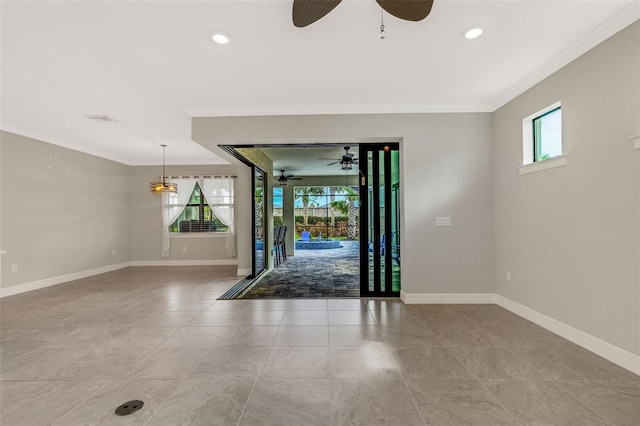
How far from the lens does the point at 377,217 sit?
13.6 ft

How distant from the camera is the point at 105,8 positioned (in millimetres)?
2008

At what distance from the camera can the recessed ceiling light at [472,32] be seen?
2.27m

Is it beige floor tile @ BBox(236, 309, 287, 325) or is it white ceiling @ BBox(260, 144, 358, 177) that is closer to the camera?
beige floor tile @ BBox(236, 309, 287, 325)

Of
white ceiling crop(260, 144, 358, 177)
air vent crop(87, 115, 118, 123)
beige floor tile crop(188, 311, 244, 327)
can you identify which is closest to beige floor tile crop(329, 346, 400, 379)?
beige floor tile crop(188, 311, 244, 327)

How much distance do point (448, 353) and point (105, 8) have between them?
374cm

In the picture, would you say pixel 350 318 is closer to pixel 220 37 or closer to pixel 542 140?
pixel 542 140

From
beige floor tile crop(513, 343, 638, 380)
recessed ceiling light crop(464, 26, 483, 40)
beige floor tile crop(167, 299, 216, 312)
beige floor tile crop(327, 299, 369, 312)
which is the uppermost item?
recessed ceiling light crop(464, 26, 483, 40)

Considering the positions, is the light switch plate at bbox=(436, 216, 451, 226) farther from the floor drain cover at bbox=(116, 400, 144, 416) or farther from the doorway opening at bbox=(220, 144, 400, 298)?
the floor drain cover at bbox=(116, 400, 144, 416)

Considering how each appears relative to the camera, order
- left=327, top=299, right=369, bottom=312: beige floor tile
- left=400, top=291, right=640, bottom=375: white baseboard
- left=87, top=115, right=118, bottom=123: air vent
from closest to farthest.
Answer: left=400, top=291, right=640, bottom=375: white baseboard → left=327, top=299, right=369, bottom=312: beige floor tile → left=87, top=115, right=118, bottom=123: air vent

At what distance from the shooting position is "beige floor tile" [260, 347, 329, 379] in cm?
206

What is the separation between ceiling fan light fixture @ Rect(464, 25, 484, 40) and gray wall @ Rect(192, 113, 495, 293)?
4.76ft

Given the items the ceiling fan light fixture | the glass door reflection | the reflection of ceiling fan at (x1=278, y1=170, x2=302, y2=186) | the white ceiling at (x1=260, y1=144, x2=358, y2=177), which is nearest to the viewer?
the ceiling fan light fixture

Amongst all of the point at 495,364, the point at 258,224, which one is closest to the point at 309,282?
the point at 258,224

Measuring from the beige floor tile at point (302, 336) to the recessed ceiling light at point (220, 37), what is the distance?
2.69 metres
